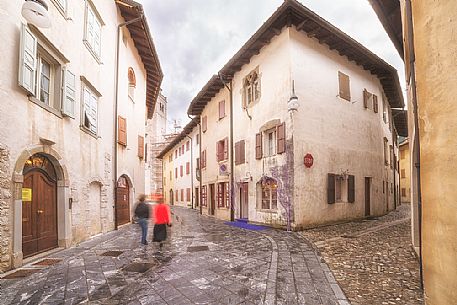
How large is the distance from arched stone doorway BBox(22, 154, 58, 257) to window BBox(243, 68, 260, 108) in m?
9.27

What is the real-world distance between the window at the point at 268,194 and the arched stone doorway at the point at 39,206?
26.5ft

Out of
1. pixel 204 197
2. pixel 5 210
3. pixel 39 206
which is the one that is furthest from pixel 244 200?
pixel 5 210

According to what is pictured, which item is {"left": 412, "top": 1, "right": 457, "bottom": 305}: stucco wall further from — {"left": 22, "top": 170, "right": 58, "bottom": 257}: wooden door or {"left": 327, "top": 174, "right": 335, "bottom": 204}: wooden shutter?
{"left": 327, "top": 174, "right": 335, "bottom": 204}: wooden shutter

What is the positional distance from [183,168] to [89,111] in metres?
19.9

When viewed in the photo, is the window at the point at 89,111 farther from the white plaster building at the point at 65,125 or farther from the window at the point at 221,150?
the window at the point at 221,150

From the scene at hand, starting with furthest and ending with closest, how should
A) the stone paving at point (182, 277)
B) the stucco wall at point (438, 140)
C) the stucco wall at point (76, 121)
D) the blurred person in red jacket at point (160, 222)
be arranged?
the blurred person in red jacket at point (160, 222) < the stucco wall at point (76, 121) < the stone paving at point (182, 277) < the stucco wall at point (438, 140)

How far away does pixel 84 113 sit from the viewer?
950 centimetres

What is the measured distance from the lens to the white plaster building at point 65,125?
19.4 ft

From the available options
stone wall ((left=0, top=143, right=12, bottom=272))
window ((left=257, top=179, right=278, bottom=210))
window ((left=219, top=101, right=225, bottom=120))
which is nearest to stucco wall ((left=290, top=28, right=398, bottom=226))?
window ((left=257, top=179, right=278, bottom=210))

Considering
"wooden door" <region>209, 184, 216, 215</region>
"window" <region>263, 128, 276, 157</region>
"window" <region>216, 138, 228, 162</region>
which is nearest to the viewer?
"window" <region>263, 128, 276, 157</region>

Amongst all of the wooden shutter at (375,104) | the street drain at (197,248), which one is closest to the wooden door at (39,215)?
the street drain at (197,248)

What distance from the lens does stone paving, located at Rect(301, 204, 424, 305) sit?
436cm

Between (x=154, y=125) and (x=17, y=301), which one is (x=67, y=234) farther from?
(x=154, y=125)

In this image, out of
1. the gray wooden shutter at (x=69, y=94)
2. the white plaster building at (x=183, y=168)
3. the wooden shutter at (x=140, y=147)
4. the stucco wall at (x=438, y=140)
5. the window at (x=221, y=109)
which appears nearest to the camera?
the stucco wall at (x=438, y=140)
